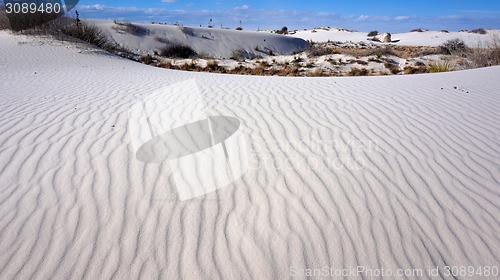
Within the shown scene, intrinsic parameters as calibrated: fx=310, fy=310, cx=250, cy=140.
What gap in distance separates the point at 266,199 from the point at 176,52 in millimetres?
20997

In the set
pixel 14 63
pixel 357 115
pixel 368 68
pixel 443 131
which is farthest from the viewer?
pixel 368 68

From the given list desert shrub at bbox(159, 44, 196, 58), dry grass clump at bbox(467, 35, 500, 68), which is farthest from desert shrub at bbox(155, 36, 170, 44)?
dry grass clump at bbox(467, 35, 500, 68)

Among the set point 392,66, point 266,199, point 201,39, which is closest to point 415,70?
point 392,66

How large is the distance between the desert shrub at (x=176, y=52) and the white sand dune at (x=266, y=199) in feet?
57.2

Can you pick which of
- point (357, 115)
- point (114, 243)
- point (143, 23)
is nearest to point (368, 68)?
point (357, 115)

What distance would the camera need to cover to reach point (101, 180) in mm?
3035

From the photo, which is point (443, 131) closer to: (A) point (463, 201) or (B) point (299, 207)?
(A) point (463, 201)

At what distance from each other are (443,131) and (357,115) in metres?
1.15

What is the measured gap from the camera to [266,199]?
2855 mm
